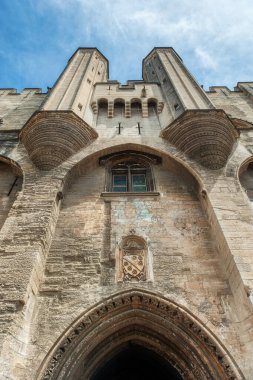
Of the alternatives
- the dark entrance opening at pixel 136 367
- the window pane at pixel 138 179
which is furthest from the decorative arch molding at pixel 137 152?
the dark entrance opening at pixel 136 367

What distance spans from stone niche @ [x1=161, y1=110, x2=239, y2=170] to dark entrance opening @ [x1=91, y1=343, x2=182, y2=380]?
164 inches

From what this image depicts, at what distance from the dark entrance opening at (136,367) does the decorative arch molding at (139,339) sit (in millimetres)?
239

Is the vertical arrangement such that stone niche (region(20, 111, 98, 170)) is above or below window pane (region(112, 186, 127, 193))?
above

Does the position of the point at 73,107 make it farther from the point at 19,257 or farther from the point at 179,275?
the point at 179,275

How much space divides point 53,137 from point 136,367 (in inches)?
209

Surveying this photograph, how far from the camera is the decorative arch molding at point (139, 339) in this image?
458 cm

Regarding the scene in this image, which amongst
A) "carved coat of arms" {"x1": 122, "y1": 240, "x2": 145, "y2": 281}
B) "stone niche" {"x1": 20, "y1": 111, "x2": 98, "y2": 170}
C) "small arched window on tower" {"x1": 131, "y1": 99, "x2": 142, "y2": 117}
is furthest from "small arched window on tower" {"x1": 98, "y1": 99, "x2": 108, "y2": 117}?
"carved coat of arms" {"x1": 122, "y1": 240, "x2": 145, "y2": 281}

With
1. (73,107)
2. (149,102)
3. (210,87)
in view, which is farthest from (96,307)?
(210,87)

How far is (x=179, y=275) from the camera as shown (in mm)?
5668

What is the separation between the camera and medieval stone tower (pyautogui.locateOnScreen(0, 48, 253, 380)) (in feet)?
15.7

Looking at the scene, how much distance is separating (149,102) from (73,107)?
3055 millimetres

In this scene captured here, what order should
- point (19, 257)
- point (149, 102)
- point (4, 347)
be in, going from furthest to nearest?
point (149, 102) < point (19, 257) < point (4, 347)

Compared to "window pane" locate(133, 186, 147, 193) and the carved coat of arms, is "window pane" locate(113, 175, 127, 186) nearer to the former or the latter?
"window pane" locate(133, 186, 147, 193)

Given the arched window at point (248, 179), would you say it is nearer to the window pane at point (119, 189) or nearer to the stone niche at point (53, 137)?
the window pane at point (119, 189)
